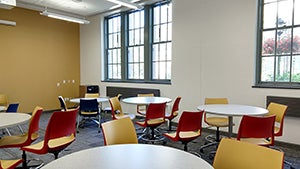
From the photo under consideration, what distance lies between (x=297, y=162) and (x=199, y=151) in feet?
4.81

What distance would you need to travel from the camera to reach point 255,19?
4309 millimetres

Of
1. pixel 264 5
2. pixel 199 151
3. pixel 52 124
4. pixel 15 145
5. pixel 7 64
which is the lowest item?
pixel 199 151

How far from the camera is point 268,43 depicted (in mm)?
4324

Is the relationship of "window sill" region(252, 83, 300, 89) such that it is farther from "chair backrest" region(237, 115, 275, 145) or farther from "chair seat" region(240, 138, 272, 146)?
"chair backrest" region(237, 115, 275, 145)

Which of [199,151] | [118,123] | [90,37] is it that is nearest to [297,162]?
[199,151]

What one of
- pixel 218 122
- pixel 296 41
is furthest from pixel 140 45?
pixel 296 41

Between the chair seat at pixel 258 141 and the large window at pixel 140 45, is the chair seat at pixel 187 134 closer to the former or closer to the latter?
the chair seat at pixel 258 141

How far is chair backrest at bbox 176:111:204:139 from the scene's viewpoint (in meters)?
2.93

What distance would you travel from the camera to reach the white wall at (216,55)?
436 centimetres

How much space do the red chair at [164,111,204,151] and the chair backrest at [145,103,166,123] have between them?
0.77m

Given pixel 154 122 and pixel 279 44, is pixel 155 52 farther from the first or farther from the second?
pixel 279 44

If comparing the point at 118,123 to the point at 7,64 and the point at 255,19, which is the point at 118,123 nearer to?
the point at 255,19

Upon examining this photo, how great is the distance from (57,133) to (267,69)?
3906mm

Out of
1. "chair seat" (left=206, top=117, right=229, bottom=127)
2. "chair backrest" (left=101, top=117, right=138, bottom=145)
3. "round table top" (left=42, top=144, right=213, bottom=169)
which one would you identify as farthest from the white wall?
"round table top" (left=42, top=144, right=213, bottom=169)
